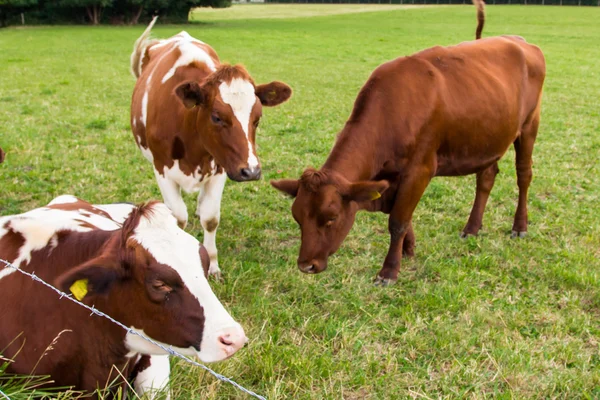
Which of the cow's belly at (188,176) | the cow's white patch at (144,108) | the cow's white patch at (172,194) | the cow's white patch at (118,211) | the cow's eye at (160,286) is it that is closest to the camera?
the cow's eye at (160,286)

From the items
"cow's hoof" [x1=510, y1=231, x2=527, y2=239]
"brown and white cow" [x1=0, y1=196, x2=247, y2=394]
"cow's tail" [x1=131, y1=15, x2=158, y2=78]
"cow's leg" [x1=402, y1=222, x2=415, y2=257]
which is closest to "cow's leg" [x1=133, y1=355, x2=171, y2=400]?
"brown and white cow" [x1=0, y1=196, x2=247, y2=394]

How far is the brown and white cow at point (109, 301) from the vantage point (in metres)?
2.40

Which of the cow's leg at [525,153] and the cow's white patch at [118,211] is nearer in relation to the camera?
the cow's white patch at [118,211]

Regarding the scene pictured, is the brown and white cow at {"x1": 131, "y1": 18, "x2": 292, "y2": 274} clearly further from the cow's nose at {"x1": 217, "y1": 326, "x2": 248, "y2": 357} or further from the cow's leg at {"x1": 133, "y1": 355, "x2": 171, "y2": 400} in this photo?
the cow's nose at {"x1": 217, "y1": 326, "x2": 248, "y2": 357}

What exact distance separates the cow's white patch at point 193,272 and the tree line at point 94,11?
4055 centimetres

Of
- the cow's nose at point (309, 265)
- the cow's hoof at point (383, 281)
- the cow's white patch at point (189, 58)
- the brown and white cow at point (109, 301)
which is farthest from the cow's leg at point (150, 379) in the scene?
the cow's white patch at point (189, 58)

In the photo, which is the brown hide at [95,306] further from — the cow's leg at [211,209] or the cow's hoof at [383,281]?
the cow's hoof at [383,281]

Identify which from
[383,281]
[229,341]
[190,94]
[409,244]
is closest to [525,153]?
[409,244]

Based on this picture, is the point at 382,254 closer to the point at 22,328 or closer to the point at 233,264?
the point at 233,264

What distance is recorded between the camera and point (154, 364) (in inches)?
115

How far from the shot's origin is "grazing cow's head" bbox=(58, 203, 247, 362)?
7.86ft

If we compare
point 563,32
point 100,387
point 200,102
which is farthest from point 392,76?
point 563,32

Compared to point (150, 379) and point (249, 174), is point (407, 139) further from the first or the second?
point (150, 379)

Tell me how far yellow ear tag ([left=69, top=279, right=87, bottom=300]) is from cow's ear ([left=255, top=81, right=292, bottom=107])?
255cm
